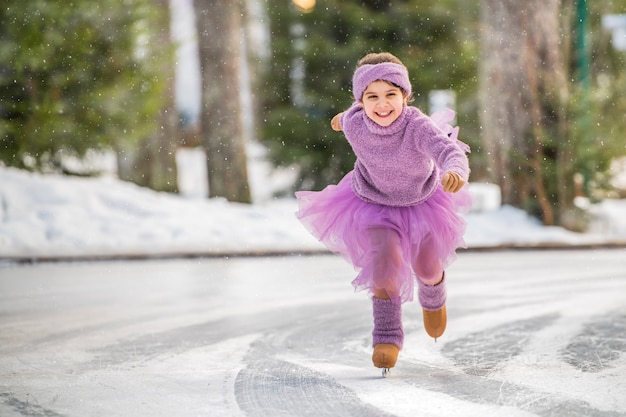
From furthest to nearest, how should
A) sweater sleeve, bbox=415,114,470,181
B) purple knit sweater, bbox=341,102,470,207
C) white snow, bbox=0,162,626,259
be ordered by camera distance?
white snow, bbox=0,162,626,259
purple knit sweater, bbox=341,102,470,207
sweater sleeve, bbox=415,114,470,181

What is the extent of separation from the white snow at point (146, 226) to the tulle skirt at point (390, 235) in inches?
284

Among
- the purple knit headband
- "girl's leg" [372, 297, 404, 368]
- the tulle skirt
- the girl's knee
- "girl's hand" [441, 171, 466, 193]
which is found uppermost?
the purple knit headband

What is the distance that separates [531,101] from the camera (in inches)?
599

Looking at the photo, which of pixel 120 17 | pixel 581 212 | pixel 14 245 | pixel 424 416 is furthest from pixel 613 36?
pixel 424 416

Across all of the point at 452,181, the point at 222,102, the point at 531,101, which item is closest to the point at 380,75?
the point at 452,181

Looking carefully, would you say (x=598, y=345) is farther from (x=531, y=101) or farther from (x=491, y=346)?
(x=531, y=101)

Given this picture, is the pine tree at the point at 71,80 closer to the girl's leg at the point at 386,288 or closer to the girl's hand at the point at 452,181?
the girl's leg at the point at 386,288

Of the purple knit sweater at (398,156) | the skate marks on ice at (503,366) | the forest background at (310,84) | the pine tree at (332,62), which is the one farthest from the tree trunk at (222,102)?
the purple knit sweater at (398,156)

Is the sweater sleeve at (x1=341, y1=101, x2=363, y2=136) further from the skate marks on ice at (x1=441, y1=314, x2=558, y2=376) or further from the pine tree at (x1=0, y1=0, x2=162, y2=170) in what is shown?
the pine tree at (x1=0, y1=0, x2=162, y2=170)

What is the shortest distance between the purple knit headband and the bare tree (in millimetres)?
9974

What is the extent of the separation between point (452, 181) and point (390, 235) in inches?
25.7

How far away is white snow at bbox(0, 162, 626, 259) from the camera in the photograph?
1317 centimetres

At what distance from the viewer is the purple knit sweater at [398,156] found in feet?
17.1

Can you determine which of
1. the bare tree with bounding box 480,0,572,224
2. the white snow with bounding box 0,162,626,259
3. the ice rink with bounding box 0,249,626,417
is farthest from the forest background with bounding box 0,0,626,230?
the ice rink with bounding box 0,249,626,417
